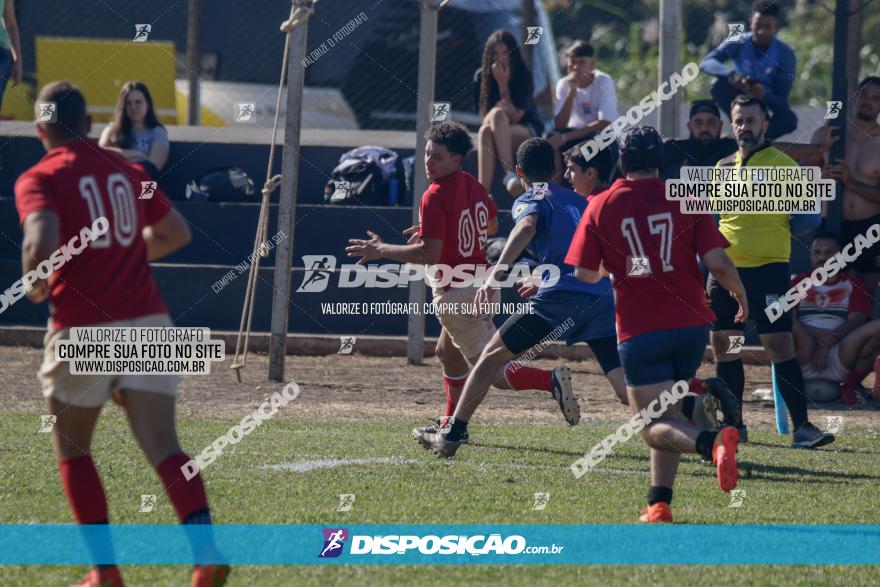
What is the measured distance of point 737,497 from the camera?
7184mm

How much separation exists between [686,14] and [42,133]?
25551 millimetres

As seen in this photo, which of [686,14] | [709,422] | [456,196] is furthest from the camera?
[686,14]

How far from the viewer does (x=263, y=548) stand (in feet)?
19.3

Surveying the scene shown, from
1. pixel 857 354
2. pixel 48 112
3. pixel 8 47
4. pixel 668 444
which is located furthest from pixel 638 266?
pixel 8 47

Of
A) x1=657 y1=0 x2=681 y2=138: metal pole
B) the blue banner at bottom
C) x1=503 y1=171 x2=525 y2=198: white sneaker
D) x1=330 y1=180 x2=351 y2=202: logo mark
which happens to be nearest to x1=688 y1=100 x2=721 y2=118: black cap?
x1=503 y1=171 x2=525 y2=198: white sneaker

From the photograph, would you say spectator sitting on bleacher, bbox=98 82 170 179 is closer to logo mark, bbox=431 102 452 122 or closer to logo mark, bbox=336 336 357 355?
logo mark, bbox=336 336 357 355

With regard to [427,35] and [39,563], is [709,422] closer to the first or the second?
[39,563]

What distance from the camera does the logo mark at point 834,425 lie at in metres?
9.95

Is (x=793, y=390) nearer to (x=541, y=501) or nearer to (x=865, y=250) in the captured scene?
Answer: (x=541, y=501)

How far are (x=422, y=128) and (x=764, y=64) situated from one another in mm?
3109

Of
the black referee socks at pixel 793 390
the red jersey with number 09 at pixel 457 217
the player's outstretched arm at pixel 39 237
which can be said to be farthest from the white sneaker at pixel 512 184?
the player's outstretched arm at pixel 39 237

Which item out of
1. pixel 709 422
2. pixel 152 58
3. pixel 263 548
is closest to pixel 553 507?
pixel 709 422

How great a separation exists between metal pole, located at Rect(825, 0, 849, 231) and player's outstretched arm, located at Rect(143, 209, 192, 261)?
25.1 ft

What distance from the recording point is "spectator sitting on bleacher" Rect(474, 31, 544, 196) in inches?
494
